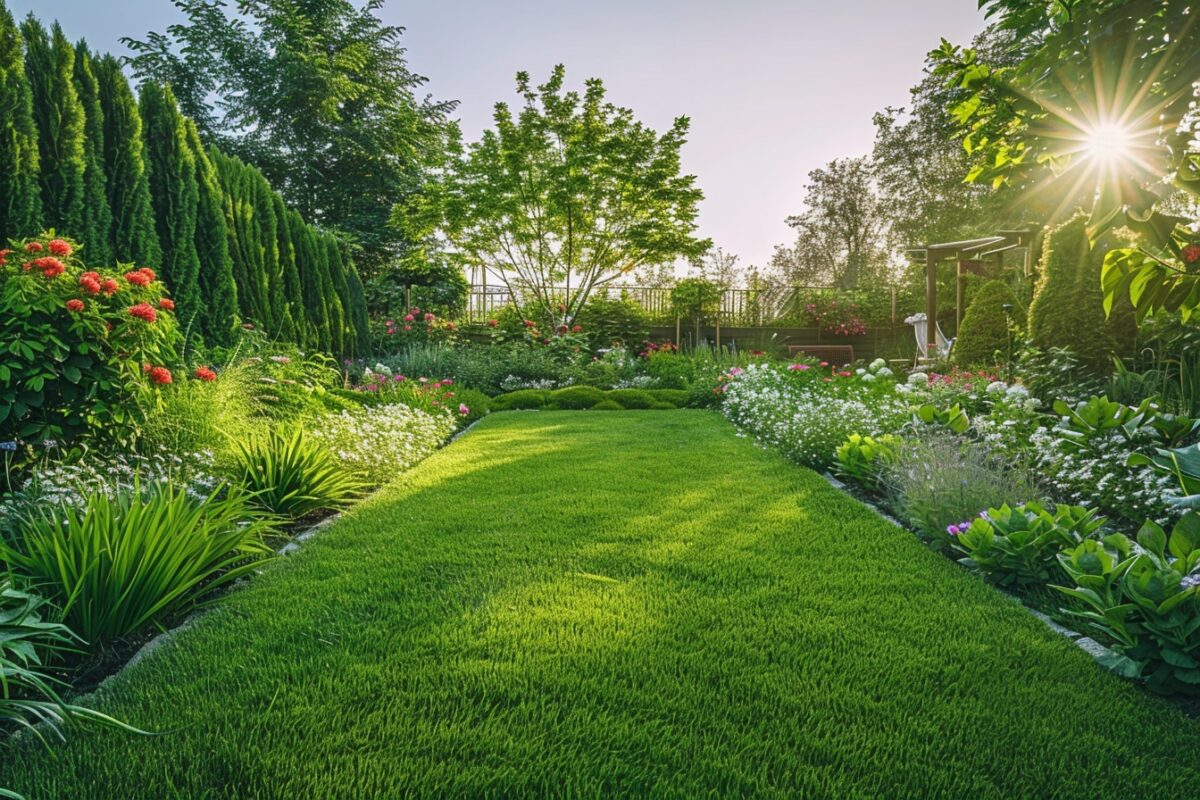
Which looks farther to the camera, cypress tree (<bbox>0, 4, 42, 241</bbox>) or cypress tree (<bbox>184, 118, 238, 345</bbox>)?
cypress tree (<bbox>184, 118, 238, 345</bbox>)

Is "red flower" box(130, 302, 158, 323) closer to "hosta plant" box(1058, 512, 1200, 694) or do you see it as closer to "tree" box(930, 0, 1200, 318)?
"tree" box(930, 0, 1200, 318)

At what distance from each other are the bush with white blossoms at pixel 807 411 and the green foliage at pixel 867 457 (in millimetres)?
541

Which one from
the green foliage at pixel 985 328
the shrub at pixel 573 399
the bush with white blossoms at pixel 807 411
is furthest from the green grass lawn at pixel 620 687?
the green foliage at pixel 985 328

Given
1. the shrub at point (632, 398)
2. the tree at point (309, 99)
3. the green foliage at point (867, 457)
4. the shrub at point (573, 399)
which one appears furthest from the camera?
the tree at point (309, 99)

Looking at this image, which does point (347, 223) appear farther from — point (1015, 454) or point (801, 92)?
point (1015, 454)

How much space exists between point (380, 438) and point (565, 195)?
10.1m

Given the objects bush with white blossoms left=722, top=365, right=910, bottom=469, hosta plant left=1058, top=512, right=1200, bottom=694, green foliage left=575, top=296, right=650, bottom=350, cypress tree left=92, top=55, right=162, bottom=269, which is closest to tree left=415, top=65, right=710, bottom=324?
green foliage left=575, top=296, right=650, bottom=350

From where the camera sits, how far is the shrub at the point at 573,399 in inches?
404

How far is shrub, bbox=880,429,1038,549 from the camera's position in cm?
320

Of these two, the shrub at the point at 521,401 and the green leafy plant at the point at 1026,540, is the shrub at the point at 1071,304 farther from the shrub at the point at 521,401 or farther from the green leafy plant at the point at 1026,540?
the shrub at the point at 521,401

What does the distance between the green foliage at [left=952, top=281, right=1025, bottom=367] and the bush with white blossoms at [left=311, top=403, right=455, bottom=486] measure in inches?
322

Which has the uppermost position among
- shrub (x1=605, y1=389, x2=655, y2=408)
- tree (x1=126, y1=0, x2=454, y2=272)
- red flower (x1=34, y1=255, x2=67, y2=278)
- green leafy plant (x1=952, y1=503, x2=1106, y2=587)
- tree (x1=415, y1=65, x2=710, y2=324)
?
tree (x1=126, y1=0, x2=454, y2=272)

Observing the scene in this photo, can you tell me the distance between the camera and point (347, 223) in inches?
771

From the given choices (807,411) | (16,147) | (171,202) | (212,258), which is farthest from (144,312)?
(807,411)
